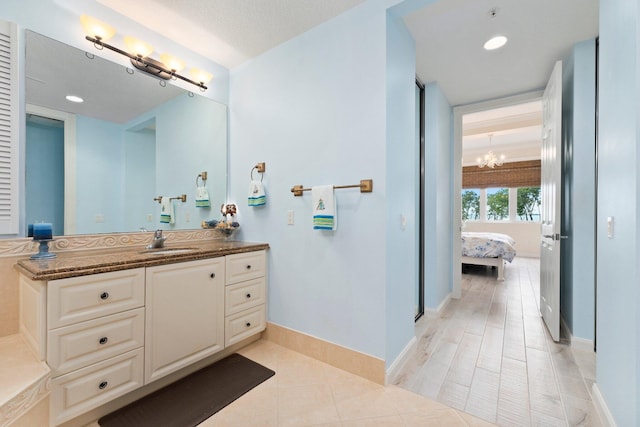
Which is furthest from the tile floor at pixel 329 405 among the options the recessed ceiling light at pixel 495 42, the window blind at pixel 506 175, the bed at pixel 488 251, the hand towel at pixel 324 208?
the window blind at pixel 506 175

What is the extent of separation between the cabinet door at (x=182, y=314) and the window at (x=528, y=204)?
25.5 feet

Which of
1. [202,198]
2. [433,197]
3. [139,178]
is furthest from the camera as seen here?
[433,197]

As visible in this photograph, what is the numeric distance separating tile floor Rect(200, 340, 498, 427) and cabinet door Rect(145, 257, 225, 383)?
45cm

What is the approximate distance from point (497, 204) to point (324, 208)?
7.16m

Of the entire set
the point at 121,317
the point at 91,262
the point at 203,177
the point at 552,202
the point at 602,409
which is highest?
the point at 203,177

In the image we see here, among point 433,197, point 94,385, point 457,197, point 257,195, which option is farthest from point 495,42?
point 94,385

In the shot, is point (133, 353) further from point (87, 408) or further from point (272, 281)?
point (272, 281)

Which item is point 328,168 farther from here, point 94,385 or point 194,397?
point 94,385

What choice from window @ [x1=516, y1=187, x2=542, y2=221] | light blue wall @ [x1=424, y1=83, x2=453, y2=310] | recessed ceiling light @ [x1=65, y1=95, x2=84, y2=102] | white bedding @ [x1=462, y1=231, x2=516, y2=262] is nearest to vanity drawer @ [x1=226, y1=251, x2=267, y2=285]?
recessed ceiling light @ [x1=65, y1=95, x2=84, y2=102]

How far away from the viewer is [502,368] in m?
2.01

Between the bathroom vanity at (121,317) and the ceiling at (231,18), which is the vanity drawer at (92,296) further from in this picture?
the ceiling at (231,18)

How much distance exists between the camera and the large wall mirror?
170 centimetres

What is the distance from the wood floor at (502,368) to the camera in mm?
1590

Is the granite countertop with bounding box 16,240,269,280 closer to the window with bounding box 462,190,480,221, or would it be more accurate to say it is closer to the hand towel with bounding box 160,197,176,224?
the hand towel with bounding box 160,197,176,224
